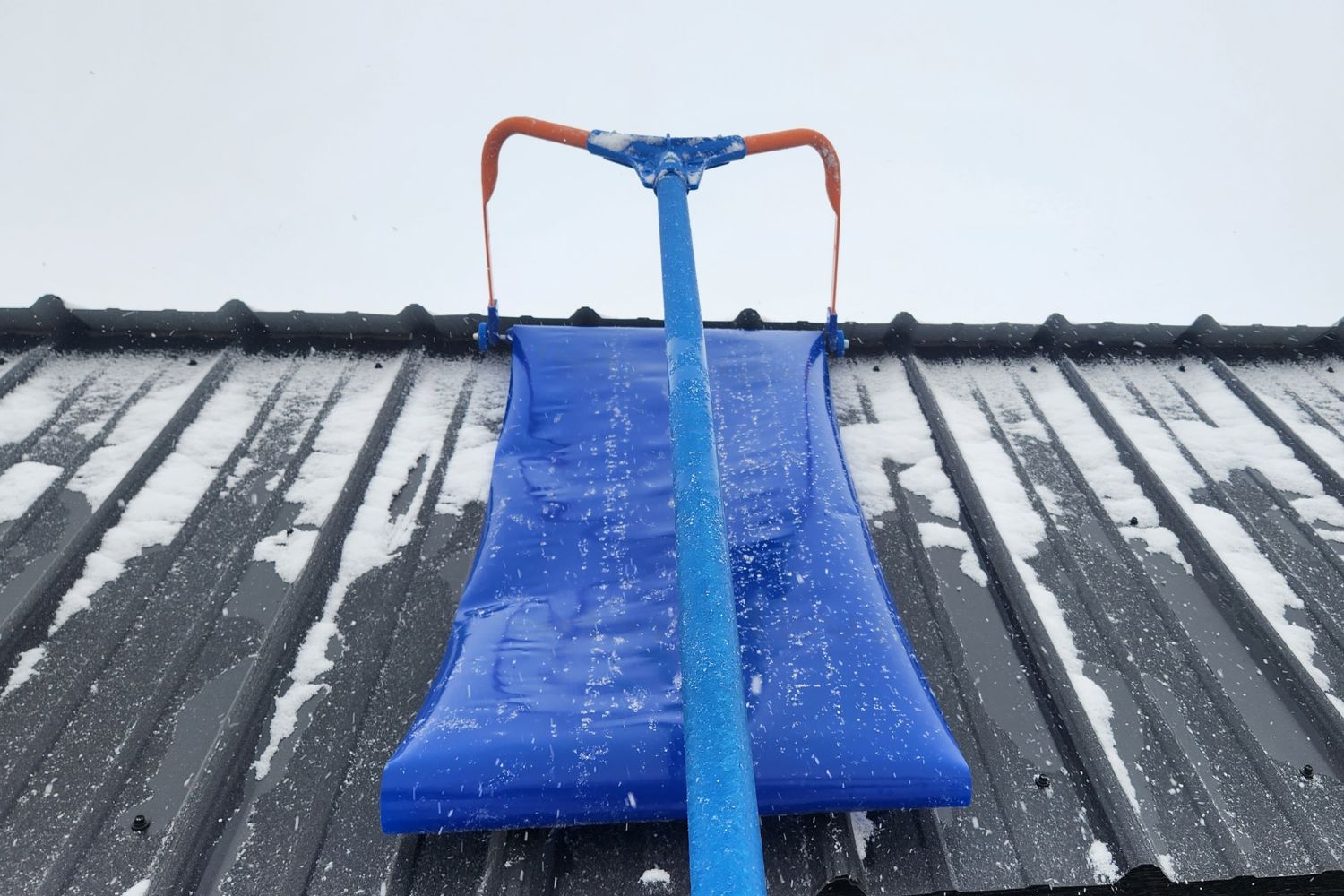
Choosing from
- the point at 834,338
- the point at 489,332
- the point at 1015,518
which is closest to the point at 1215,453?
the point at 1015,518

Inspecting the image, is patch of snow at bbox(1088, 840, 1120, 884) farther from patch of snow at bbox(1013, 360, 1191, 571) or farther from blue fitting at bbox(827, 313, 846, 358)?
blue fitting at bbox(827, 313, 846, 358)

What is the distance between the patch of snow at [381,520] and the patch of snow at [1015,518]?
1.79 meters

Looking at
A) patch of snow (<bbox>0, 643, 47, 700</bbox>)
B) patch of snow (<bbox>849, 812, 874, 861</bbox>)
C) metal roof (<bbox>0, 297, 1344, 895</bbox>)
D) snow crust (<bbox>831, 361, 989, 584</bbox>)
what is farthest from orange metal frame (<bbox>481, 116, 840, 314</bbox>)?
patch of snow (<bbox>849, 812, 874, 861</bbox>)

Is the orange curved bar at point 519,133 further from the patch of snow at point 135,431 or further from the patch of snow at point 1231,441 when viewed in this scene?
the patch of snow at point 1231,441

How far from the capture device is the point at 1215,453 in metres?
2.89

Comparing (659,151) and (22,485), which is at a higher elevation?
(659,151)

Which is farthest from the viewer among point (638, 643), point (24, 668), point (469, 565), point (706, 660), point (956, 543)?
point (956, 543)

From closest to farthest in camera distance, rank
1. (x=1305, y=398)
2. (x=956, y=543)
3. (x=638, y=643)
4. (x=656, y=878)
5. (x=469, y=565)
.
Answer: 1. (x=656, y=878)
2. (x=638, y=643)
3. (x=469, y=565)
4. (x=956, y=543)
5. (x=1305, y=398)

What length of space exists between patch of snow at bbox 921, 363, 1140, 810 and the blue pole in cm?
96

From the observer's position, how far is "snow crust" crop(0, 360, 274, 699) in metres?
2.09

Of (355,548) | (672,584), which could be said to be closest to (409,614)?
(355,548)

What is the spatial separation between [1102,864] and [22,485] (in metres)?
3.07

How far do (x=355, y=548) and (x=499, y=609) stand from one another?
2.39 feet

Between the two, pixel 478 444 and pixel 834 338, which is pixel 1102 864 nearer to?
pixel 834 338
